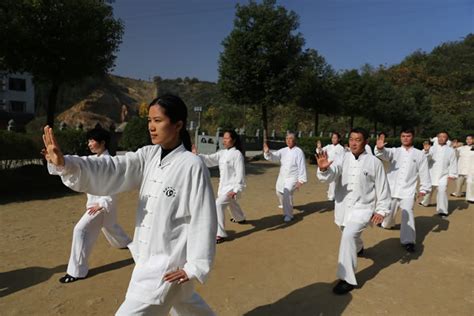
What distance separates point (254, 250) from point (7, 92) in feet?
121

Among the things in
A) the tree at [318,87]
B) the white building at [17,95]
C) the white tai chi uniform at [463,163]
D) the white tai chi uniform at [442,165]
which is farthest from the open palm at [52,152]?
the white building at [17,95]

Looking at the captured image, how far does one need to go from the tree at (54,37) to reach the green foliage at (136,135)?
17.9 feet

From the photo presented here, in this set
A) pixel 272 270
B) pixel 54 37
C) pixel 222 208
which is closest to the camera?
pixel 272 270

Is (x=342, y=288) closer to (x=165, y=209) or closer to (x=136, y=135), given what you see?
(x=165, y=209)

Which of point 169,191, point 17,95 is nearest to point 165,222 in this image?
point 169,191

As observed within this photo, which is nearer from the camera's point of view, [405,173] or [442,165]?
[405,173]

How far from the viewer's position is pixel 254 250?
19.2ft

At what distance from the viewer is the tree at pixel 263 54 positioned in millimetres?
17172

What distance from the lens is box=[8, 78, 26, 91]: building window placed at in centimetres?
3469

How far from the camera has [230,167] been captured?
22.1 ft

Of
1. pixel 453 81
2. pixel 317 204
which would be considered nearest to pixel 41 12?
pixel 317 204

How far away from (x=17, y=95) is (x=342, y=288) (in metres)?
39.1

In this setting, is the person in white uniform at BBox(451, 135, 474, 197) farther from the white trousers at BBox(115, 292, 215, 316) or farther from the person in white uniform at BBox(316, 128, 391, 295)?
the white trousers at BBox(115, 292, 215, 316)

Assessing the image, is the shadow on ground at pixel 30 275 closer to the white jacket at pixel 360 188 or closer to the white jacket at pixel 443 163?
the white jacket at pixel 360 188
